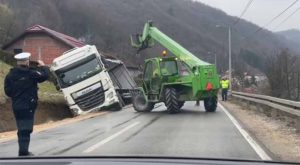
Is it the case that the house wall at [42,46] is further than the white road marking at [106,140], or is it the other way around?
the house wall at [42,46]

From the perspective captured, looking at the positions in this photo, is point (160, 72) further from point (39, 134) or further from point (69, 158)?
point (69, 158)

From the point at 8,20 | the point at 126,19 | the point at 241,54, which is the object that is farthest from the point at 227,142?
the point at 126,19

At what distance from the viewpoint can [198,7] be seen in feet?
524

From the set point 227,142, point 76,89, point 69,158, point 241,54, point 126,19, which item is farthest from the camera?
point 126,19

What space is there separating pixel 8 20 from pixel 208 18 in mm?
86781

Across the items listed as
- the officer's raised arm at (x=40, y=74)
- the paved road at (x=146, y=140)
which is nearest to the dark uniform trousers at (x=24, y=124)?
the officer's raised arm at (x=40, y=74)

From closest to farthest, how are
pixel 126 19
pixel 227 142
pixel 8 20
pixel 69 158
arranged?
pixel 69 158
pixel 227 142
pixel 8 20
pixel 126 19

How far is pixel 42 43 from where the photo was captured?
2334 inches

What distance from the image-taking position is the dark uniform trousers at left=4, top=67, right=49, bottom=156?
9586 mm

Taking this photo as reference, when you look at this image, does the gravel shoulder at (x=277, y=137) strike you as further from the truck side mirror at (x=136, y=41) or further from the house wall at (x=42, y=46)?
the house wall at (x=42, y=46)

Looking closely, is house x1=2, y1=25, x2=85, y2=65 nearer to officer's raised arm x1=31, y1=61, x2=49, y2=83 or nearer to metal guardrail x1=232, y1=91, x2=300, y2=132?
metal guardrail x1=232, y1=91, x2=300, y2=132

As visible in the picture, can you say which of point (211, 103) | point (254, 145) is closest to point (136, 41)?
point (211, 103)

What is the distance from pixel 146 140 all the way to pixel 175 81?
10.1 metres

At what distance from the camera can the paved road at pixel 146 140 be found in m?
11.6
